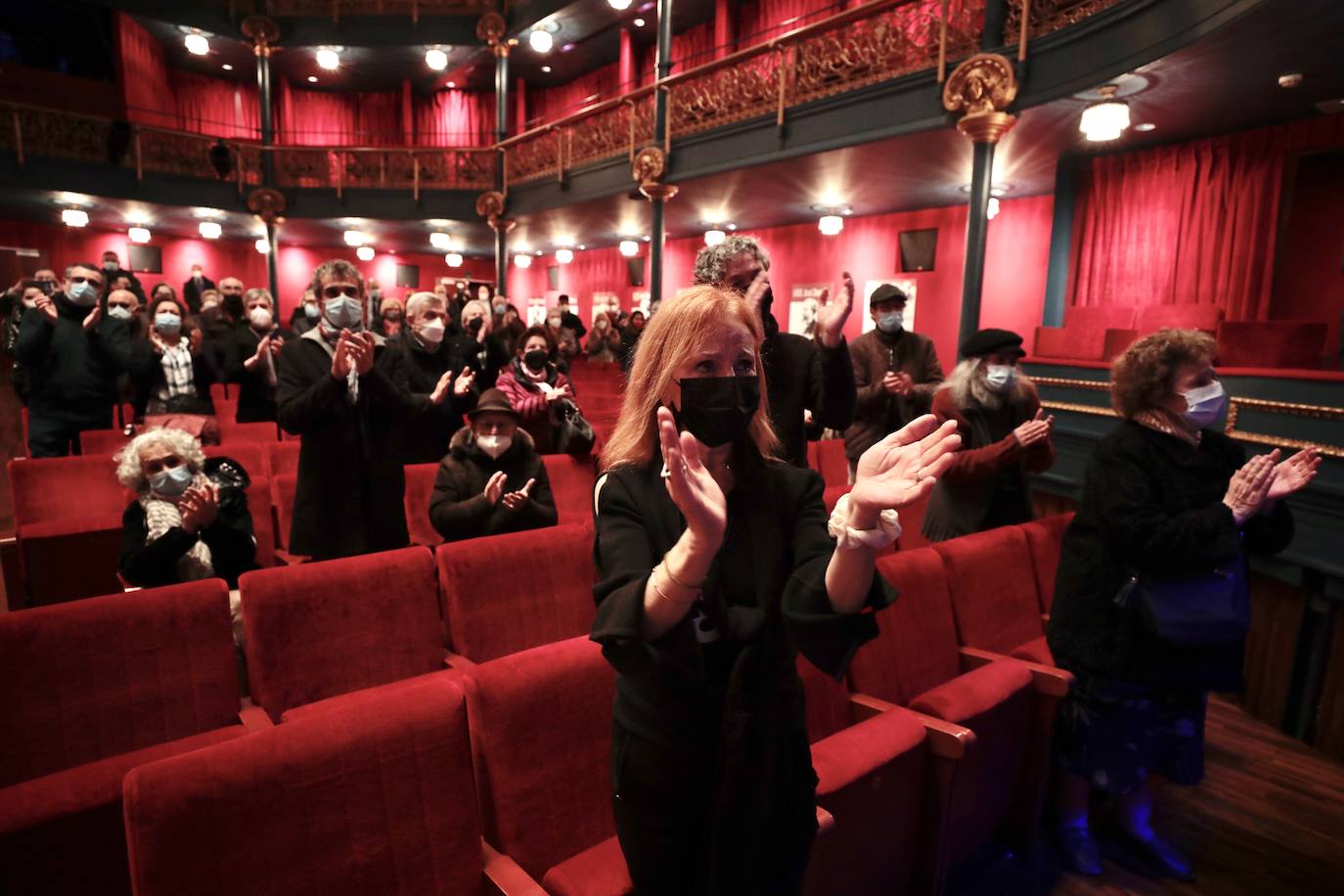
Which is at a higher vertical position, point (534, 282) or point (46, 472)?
point (534, 282)

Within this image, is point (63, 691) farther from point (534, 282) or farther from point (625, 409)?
point (534, 282)

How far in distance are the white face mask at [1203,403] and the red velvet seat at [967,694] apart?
81cm

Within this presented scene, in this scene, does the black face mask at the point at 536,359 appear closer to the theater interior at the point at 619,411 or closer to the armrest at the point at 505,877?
the theater interior at the point at 619,411

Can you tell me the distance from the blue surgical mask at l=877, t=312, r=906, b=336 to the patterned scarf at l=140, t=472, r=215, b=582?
306 cm

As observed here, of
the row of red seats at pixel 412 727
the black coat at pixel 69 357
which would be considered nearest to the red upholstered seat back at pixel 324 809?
the row of red seats at pixel 412 727

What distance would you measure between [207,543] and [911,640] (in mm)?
2182

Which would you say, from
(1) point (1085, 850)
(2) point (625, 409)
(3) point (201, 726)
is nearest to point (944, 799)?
(1) point (1085, 850)

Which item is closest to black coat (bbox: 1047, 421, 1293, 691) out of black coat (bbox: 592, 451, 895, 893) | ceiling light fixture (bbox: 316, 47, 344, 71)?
black coat (bbox: 592, 451, 895, 893)

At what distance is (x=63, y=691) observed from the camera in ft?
5.37

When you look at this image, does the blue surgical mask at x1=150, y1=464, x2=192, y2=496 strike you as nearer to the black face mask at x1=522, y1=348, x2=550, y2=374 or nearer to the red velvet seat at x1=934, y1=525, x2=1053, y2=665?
the black face mask at x1=522, y1=348, x2=550, y2=374

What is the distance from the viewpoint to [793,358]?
7.13ft

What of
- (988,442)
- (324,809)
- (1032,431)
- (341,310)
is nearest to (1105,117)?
(988,442)

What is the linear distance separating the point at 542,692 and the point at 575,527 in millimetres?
1037

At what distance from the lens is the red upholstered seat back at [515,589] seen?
223cm
